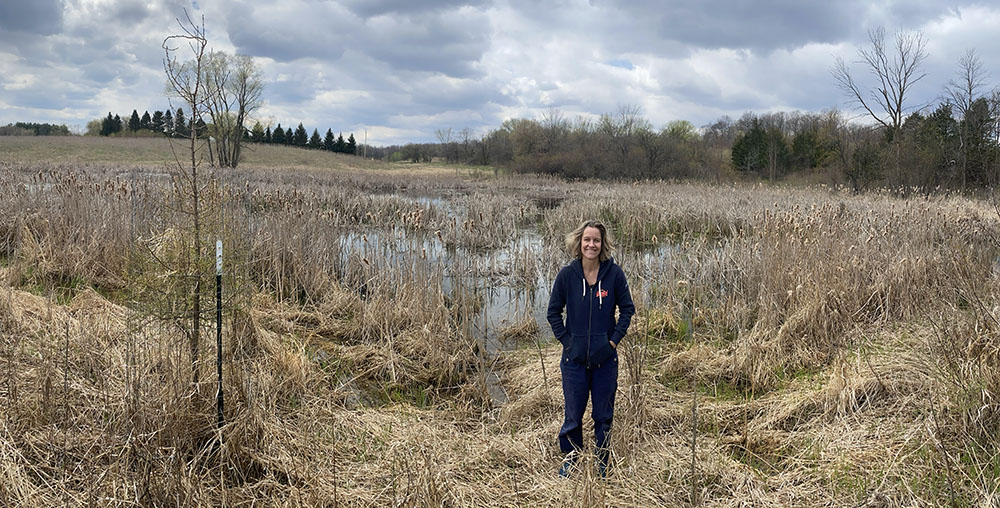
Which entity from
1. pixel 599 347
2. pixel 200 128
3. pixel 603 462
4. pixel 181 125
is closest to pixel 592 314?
pixel 599 347

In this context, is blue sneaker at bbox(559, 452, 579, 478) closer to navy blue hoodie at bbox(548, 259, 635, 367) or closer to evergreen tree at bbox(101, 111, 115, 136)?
navy blue hoodie at bbox(548, 259, 635, 367)

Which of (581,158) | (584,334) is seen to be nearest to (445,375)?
(584,334)

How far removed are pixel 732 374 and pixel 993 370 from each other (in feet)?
6.18

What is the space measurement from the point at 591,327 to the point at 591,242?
1.53 ft

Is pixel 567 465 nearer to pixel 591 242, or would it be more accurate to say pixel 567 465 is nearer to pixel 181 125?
pixel 591 242

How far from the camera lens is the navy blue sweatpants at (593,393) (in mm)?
3195

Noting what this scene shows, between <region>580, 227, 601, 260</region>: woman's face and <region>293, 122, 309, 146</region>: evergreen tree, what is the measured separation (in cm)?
7123

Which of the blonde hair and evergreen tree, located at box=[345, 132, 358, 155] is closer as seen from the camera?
the blonde hair

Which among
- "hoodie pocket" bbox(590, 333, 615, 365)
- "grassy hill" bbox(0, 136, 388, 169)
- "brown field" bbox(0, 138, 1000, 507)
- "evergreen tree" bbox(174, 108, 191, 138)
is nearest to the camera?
"brown field" bbox(0, 138, 1000, 507)

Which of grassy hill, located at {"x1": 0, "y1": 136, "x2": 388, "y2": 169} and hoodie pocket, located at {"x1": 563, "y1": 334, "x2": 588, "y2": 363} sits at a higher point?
grassy hill, located at {"x1": 0, "y1": 136, "x2": 388, "y2": 169}

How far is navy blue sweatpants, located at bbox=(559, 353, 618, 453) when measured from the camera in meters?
3.20

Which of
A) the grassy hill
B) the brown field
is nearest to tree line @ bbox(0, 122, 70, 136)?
the grassy hill

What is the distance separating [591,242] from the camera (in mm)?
3137

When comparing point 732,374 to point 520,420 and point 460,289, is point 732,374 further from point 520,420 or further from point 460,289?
point 460,289
